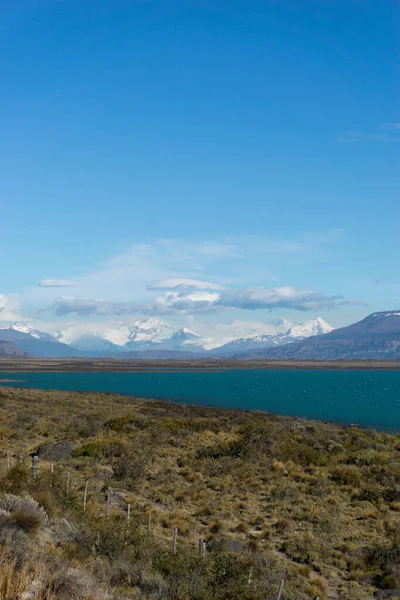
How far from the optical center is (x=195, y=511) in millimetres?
21219

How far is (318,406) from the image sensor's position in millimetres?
79250

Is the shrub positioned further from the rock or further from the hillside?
the rock

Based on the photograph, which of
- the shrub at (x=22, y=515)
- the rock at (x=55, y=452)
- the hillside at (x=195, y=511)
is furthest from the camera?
the rock at (x=55, y=452)

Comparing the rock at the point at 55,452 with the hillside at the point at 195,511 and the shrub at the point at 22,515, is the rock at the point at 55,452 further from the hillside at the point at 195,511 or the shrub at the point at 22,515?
the shrub at the point at 22,515

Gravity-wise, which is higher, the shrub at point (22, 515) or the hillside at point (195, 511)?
the shrub at point (22, 515)

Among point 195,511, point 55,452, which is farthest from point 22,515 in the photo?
point 55,452

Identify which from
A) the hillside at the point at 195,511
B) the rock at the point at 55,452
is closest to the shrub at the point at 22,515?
the hillside at the point at 195,511

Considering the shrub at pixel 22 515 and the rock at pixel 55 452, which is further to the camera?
the rock at pixel 55 452

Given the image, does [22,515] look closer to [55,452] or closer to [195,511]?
[195,511]

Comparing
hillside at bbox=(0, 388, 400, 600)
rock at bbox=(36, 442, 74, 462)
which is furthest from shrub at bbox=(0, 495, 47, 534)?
rock at bbox=(36, 442, 74, 462)

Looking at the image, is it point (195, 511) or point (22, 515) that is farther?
point (195, 511)

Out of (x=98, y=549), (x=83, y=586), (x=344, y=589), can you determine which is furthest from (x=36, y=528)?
(x=344, y=589)

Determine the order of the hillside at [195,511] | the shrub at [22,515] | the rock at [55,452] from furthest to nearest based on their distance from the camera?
1. the rock at [55,452]
2. the shrub at [22,515]
3. the hillside at [195,511]

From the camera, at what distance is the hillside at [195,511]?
34.4 ft
